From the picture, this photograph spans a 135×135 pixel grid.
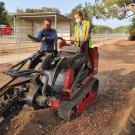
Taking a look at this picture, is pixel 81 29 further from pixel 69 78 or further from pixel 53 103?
pixel 53 103

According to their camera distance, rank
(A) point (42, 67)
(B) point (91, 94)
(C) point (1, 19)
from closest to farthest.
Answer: (A) point (42, 67)
(B) point (91, 94)
(C) point (1, 19)

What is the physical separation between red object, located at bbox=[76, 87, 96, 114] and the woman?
105 centimetres

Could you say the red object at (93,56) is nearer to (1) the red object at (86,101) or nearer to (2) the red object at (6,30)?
(1) the red object at (86,101)

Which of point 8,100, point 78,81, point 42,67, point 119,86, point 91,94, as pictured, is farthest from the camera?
point 119,86

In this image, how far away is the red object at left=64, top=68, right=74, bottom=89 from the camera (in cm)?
757

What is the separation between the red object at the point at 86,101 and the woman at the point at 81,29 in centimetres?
105

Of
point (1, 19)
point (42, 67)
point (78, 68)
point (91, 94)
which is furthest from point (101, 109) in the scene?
point (1, 19)

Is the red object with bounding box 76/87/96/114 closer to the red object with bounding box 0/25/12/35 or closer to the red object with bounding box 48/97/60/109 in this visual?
the red object with bounding box 48/97/60/109

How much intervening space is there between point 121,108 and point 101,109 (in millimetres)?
536

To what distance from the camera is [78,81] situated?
8125 mm

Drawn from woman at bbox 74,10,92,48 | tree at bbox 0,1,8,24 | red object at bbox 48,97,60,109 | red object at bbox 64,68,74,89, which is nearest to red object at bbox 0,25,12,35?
woman at bbox 74,10,92,48

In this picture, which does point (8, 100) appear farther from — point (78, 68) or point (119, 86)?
point (119, 86)

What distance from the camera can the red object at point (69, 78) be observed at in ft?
24.8

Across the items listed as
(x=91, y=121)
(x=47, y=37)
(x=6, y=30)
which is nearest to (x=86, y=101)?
(x=91, y=121)
